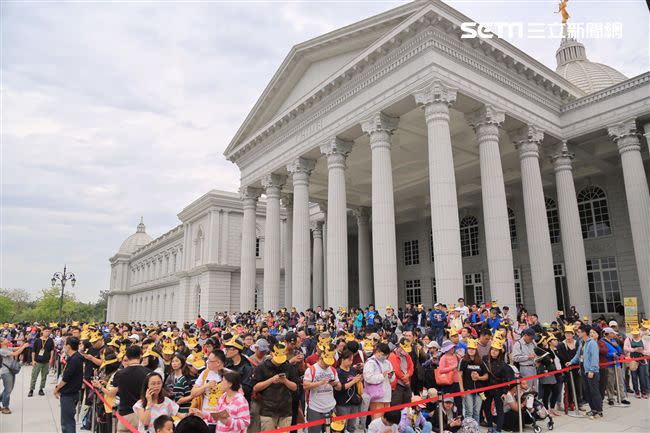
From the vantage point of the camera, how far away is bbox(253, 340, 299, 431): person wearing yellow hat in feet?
18.6

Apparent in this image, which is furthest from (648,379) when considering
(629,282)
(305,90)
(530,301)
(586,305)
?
(305,90)

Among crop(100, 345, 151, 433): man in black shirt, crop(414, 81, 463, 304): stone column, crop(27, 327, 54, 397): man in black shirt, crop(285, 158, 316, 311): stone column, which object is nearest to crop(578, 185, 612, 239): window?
crop(414, 81, 463, 304): stone column

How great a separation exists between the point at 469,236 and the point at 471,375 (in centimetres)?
2741

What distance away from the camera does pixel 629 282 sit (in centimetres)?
2484

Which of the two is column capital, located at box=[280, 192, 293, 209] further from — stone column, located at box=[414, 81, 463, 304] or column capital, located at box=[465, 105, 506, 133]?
stone column, located at box=[414, 81, 463, 304]

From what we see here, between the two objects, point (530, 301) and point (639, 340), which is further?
point (530, 301)

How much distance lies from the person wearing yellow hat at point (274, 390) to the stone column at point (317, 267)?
3068cm

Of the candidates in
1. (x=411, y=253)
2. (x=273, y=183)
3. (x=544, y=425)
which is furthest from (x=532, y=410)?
(x=411, y=253)

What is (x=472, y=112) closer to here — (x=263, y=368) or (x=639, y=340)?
(x=639, y=340)

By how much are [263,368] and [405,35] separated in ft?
53.4

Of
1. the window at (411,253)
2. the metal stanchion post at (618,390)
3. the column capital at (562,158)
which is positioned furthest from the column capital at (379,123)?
the window at (411,253)

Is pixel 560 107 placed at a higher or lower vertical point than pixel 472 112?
higher

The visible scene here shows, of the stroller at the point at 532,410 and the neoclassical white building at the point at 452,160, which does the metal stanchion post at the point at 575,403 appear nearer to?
the stroller at the point at 532,410

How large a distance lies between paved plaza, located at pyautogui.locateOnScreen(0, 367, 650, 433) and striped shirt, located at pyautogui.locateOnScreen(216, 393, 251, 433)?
6.37m
